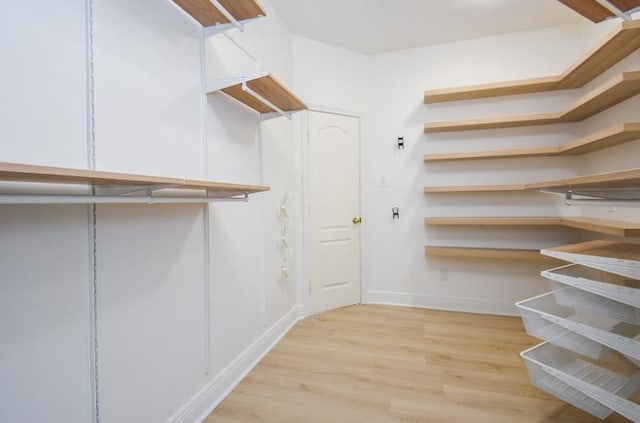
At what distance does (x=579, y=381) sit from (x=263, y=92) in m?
2.37

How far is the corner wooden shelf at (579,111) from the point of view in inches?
77.0

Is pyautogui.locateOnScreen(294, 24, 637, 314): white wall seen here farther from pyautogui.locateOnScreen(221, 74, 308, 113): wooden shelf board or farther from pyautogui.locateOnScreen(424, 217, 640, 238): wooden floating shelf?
pyautogui.locateOnScreen(221, 74, 308, 113): wooden shelf board

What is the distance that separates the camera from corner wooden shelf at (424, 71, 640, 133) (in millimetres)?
1957

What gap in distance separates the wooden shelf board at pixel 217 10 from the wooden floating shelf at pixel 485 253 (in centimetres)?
268

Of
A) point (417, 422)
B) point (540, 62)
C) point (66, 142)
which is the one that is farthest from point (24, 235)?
point (540, 62)

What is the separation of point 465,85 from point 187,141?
116 inches

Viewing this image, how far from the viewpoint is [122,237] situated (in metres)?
1.24

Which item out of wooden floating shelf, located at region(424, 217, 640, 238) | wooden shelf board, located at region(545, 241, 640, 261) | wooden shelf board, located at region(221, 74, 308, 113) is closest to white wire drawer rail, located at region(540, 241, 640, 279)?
wooden shelf board, located at region(545, 241, 640, 261)

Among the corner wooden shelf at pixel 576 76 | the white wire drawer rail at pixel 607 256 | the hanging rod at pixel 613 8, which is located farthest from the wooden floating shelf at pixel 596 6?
the white wire drawer rail at pixel 607 256

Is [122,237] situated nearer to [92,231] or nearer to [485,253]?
[92,231]

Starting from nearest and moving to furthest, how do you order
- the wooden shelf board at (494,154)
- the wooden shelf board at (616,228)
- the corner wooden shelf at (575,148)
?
the wooden shelf board at (616,228), the corner wooden shelf at (575,148), the wooden shelf board at (494,154)

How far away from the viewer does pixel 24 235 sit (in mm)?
919

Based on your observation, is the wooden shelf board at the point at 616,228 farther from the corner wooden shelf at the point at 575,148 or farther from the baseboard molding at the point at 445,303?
the baseboard molding at the point at 445,303

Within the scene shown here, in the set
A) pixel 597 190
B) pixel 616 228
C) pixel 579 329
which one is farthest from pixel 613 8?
pixel 579 329
